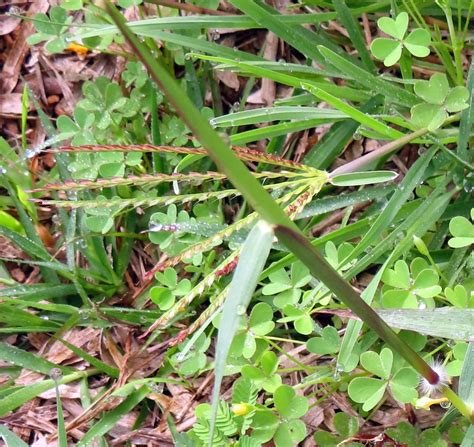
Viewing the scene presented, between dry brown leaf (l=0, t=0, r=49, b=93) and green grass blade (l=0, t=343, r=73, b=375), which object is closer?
green grass blade (l=0, t=343, r=73, b=375)

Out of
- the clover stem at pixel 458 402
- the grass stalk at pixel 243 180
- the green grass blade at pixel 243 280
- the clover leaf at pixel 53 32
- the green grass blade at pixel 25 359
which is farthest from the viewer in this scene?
the clover leaf at pixel 53 32

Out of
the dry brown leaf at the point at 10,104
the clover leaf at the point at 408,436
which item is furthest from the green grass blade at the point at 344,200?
the dry brown leaf at the point at 10,104

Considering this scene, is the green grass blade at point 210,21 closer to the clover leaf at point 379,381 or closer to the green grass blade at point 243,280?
the clover leaf at point 379,381

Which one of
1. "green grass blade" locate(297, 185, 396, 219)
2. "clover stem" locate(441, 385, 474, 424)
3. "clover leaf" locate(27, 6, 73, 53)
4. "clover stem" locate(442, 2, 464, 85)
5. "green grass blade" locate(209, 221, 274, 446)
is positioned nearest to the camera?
"green grass blade" locate(209, 221, 274, 446)

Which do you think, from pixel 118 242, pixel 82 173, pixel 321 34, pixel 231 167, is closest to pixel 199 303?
pixel 118 242

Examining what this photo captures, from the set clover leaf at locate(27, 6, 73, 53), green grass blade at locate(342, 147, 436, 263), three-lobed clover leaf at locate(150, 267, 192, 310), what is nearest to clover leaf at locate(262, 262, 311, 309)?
green grass blade at locate(342, 147, 436, 263)

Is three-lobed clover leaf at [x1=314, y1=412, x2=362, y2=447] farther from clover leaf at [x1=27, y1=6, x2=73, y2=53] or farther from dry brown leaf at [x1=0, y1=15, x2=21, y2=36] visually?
dry brown leaf at [x1=0, y1=15, x2=21, y2=36]

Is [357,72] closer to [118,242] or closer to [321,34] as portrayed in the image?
[321,34]
